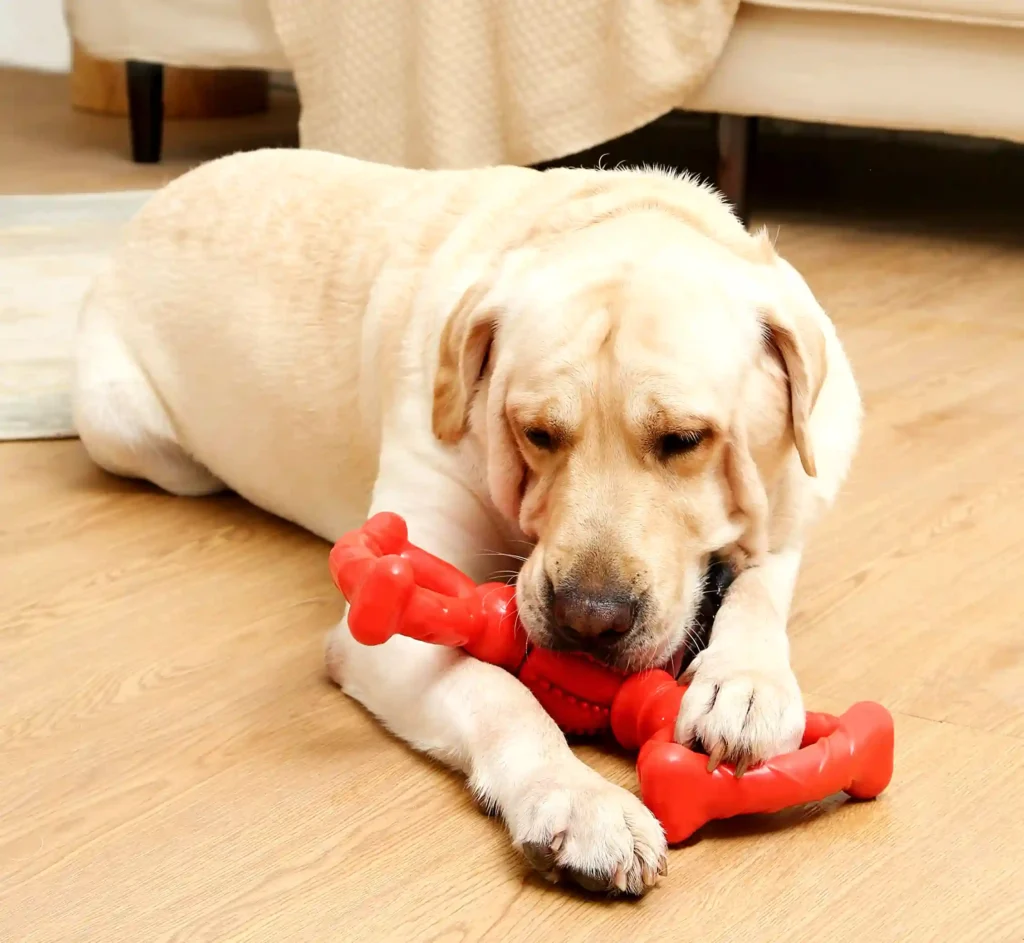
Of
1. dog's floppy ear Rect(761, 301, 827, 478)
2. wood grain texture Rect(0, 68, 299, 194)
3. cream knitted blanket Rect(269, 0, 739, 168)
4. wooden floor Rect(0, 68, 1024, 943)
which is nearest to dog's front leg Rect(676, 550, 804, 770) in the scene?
wooden floor Rect(0, 68, 1024, 943)

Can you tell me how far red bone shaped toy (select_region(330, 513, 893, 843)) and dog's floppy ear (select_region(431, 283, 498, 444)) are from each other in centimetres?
18

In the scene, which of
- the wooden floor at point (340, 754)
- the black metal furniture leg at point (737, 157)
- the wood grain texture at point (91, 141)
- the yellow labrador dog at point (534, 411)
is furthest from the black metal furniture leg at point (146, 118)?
the yellow labrador dog at point (534, 411)

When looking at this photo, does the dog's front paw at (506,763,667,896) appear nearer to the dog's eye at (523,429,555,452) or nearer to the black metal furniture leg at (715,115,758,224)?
the dog's eye at (523,429,555,452)

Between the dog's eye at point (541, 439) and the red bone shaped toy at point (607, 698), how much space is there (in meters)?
0.19

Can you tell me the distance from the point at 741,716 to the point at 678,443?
33 centimetres

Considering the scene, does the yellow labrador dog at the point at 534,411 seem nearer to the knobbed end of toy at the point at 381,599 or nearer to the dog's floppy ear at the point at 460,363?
the dog's floppy ear at the point at 460,363

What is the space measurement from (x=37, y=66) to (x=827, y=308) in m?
6.43

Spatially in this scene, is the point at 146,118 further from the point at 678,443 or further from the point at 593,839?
the point at 593,839

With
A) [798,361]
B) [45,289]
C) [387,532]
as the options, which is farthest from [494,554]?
[45,289]

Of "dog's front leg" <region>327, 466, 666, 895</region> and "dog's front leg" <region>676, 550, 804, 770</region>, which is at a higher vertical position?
"dog's front leg" <region>676, 550, 804, 770</region>

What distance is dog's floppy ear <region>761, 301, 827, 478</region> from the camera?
172cm

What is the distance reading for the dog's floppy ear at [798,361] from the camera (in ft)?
5.65

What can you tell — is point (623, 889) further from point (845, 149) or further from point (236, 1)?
point (845, 149)

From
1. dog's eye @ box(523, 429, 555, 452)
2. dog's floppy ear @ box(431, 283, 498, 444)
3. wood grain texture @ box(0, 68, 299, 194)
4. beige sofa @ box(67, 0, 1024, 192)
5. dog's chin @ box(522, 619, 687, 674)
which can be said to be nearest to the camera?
dog's chin @ box(522, 619, 687, 674)
